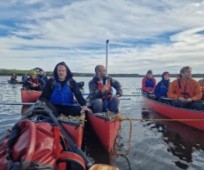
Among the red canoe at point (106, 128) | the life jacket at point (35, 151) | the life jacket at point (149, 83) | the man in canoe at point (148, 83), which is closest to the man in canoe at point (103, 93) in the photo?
the red canoe at point (106, 128)

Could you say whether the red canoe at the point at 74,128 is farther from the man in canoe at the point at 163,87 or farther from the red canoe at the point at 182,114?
the man in canoe at the point at 163,87

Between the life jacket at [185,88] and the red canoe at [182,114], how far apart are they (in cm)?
61

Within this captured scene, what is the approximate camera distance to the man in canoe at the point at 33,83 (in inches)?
704

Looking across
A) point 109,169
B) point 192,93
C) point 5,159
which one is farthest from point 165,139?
point 5,159

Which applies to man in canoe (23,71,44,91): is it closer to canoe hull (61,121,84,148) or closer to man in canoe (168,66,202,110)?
man in canoe (168,66,202,110)

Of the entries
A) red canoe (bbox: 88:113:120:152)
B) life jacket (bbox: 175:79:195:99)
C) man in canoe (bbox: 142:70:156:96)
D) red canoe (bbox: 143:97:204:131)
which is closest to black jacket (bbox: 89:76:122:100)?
red canoe (bbox: 88:113:120:152)

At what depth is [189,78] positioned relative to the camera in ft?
36.3

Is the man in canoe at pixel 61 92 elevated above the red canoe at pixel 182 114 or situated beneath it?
elevated above

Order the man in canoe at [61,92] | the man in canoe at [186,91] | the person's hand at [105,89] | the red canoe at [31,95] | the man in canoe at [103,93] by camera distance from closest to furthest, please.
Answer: the man in canoe at [61,92]
the man in canoe at [103,93]
the person's hand at [105,89]
the man in canoe at [186,91]
the red canoe at [31,95]

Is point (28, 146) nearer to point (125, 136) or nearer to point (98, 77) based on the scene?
point (98, 77)

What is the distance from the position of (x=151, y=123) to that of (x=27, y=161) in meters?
9.18

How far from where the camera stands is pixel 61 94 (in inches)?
312

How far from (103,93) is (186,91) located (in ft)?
12.2

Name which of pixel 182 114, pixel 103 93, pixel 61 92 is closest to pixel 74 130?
pixel 61 92
